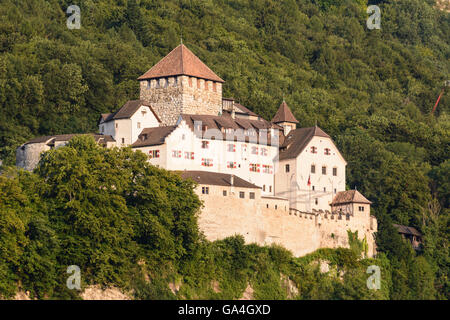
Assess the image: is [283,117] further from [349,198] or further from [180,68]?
[349,198]

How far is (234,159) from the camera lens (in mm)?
89688

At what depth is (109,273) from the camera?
76062 mm

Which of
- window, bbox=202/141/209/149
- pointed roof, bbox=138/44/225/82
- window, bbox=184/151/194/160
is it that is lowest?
window, bbox=184/151/194/160

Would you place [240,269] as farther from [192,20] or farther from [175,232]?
[192,20]

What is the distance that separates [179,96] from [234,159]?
6813 mm

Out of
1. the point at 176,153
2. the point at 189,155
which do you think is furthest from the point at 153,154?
the point at 189,155

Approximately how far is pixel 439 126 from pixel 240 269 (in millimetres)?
55732

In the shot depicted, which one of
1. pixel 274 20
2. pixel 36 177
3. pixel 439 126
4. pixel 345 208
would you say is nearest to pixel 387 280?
pixel 345 208

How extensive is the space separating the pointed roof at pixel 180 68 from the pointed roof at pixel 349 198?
1331cm

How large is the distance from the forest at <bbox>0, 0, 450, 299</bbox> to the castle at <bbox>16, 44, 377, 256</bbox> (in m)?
1.68

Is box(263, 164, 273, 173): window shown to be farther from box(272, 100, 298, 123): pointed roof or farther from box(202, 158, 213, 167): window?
box(272, 100, 298, 123): pointed roof

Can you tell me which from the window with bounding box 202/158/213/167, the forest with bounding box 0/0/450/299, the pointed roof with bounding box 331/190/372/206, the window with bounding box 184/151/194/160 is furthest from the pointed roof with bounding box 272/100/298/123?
the window with bounding box 184/151/194/160

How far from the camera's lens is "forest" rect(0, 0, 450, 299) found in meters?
76.3
